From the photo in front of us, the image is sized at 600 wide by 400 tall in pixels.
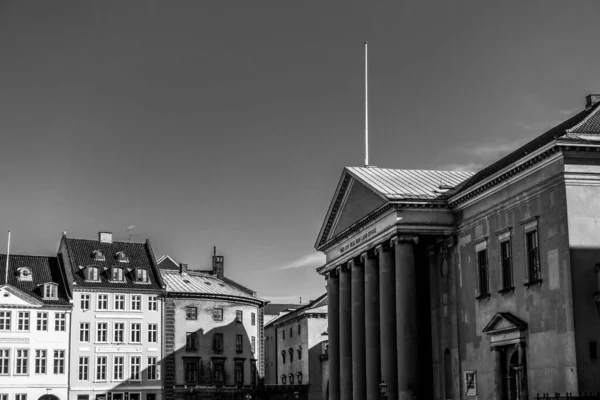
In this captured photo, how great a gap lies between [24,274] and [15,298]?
13.2 ft

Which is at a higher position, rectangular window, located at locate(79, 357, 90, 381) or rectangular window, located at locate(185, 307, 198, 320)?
rectangular window, located at locate(185, 307, 198, 320)

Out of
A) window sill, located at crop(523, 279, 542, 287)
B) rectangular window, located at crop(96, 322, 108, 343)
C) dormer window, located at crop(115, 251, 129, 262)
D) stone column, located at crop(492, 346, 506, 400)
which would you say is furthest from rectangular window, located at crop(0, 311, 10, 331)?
window sill, located at crop(523, 279, 542, 287)

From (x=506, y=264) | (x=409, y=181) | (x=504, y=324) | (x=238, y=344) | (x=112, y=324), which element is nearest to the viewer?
(x=504, y=324)

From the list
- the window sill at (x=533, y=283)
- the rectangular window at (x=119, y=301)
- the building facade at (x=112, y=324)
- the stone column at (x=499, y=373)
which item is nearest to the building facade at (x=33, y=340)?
the building facade at (x=112, y=324)

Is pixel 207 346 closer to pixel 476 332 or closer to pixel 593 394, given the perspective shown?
pixel 476 332

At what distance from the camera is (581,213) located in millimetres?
44125

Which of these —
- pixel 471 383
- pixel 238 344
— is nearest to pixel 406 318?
pixel 471 383

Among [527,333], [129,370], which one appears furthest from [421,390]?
[129,370]

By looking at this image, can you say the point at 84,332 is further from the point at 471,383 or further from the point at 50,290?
the point at 471,383

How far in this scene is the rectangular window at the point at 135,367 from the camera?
312 ft

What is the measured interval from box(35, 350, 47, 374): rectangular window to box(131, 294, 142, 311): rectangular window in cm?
996

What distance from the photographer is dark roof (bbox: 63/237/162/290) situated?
9556 cm

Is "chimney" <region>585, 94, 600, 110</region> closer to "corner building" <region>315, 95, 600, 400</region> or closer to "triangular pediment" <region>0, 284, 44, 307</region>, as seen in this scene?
"corner building" <region>315, 95, 600, 400</region>

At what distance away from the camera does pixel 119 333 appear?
3745 inches
